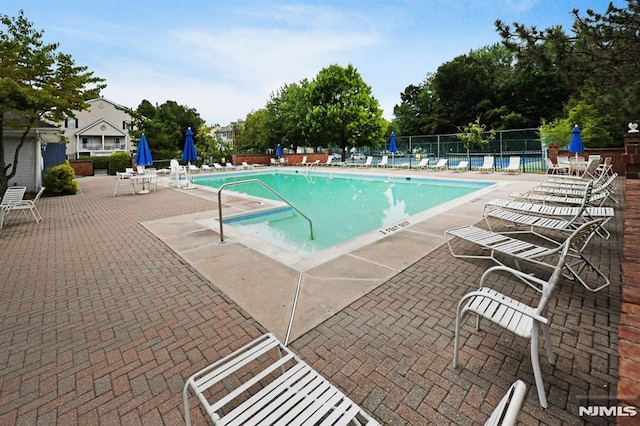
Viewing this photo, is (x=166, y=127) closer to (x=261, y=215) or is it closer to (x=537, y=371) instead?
(x=261, y=215)

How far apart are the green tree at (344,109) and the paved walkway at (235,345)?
22775 mm

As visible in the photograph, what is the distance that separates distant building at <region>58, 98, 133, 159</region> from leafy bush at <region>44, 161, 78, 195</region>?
26909mm

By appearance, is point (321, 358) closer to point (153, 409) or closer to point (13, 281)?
point (153, 409)

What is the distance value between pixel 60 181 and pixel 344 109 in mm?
19307

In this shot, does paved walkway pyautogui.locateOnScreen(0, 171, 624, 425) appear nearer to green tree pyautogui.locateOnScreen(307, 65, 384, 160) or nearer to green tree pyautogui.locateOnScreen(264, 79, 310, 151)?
green tree pyautogui.locateOnScreen(307, 65, 384, 160)

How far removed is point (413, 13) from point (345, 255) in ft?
48.2

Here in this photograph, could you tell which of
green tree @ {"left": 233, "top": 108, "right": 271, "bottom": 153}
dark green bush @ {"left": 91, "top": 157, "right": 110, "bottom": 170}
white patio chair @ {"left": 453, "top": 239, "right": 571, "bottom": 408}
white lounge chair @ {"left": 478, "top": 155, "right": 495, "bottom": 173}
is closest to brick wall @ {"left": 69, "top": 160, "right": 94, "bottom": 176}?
dark green bush @ {"left": 91, "top": 157, "right": 110, "bottom": 170}

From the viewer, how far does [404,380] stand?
2.07m

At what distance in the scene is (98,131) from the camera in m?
36.2

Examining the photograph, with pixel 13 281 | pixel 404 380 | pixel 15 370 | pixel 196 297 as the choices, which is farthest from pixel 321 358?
pixel 13 281

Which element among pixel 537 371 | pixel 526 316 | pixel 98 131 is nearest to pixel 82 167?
pixel 98 131

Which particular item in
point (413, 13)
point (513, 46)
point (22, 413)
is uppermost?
point (413, 13)

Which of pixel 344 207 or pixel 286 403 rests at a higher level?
pixel 344 207

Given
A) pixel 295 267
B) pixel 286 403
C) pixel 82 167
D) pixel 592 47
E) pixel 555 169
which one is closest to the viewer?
pixel 286 403
